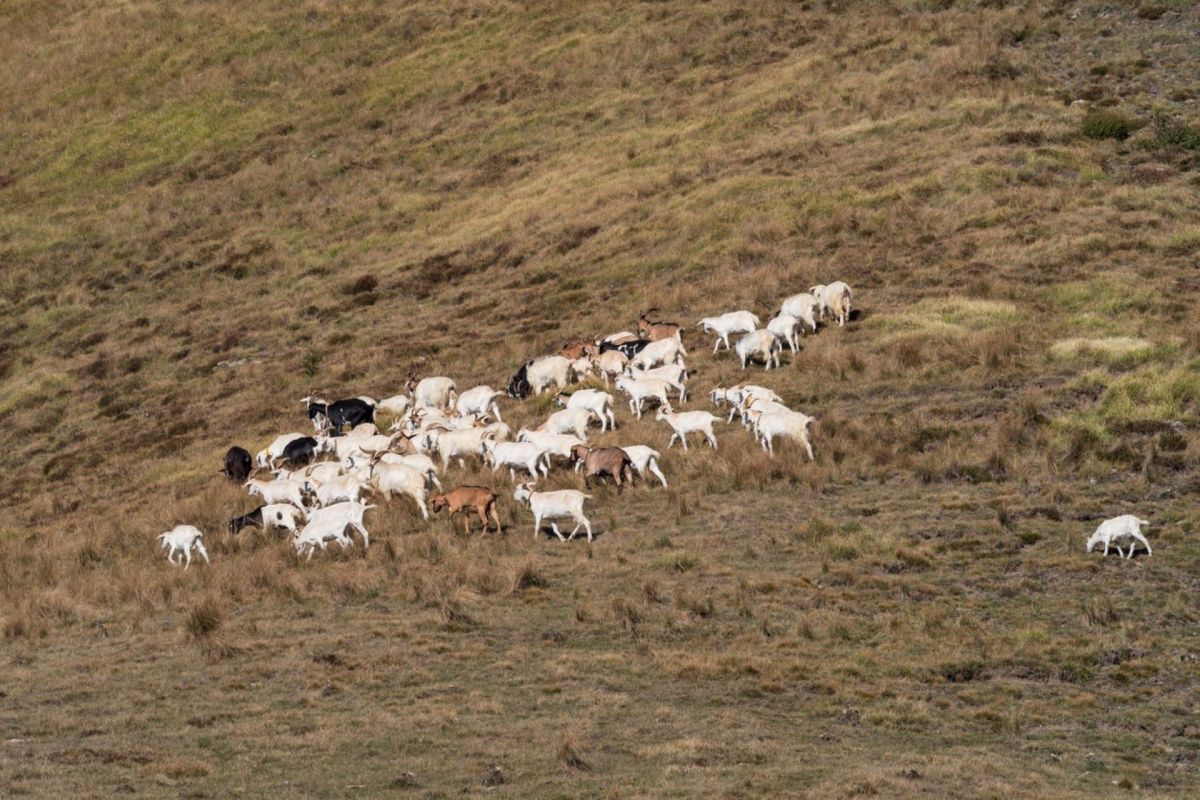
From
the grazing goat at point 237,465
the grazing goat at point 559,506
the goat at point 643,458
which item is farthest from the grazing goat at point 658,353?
the grazing goat at point 559,506

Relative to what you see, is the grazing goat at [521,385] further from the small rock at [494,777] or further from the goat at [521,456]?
the small rock at [494,777]

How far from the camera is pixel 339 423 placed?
126 ft

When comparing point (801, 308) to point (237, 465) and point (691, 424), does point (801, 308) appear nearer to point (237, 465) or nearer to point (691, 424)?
point (691, 424)

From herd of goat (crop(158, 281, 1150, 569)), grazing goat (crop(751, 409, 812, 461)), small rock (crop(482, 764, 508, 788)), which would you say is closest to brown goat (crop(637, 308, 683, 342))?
herd of goat (crop(158, 281, 1150, 569))

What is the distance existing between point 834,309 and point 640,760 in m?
23.9

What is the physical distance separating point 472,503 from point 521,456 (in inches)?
124

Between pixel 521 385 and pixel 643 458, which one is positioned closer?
pixel 643 458

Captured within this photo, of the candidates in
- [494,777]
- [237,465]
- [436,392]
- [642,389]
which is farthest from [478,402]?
[494,777]

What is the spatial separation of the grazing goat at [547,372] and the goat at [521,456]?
7658 mm

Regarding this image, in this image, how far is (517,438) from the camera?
3102 cm

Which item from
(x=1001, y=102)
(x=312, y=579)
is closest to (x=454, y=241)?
(x=1001, y=102)

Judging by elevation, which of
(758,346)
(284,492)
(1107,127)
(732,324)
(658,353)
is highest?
(1107,127)

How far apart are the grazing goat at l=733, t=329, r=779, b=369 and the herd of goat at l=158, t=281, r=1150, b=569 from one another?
0.04 metres

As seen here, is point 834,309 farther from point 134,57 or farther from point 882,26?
point 134,57
